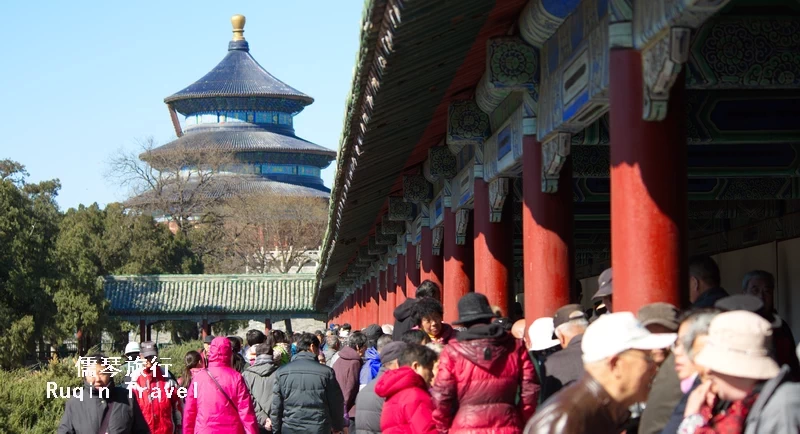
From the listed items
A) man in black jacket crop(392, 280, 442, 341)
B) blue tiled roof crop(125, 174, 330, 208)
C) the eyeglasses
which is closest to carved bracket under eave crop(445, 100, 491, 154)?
man in black jacket crop(392, 280, 442, 341)

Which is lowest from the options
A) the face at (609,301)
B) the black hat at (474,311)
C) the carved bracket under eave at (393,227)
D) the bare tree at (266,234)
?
the black hat at (474,311)

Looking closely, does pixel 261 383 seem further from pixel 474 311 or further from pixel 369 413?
pixel 474 311

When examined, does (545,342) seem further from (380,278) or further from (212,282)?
(212,282)

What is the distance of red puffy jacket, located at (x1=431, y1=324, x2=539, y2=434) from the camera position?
6.45 meters

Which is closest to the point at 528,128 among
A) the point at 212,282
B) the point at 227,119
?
the point at 212,282

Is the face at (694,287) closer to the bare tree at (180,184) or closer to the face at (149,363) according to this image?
the face at (149,363)

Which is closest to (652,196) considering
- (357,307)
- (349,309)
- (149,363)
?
(149,363)

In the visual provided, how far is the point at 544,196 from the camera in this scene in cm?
998

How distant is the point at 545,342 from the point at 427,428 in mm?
901

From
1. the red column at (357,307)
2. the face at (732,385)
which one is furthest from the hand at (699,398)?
the red column at (357,307)

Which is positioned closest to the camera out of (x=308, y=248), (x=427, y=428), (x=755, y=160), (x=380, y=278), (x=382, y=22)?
(x=427, y=428)

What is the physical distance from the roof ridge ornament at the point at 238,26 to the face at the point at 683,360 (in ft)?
279

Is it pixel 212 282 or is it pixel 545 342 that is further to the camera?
pixel 212 282

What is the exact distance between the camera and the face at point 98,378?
349 inches
